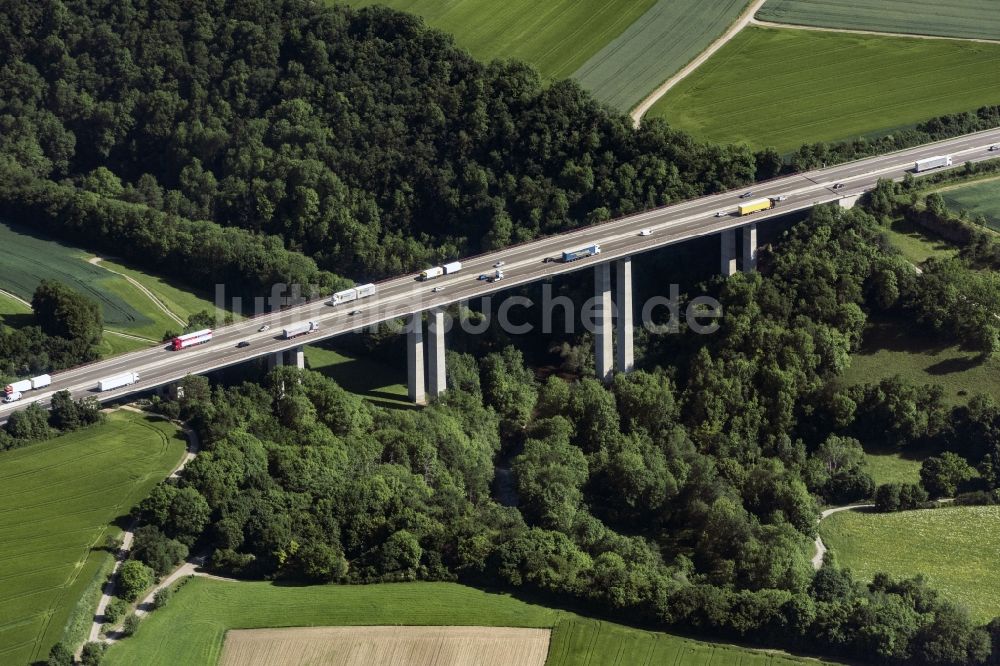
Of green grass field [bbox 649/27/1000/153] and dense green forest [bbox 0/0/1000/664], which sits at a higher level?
green grass field [bbox 649/27/1000/153]

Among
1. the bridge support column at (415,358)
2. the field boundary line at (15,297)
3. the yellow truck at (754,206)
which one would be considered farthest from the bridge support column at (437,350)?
the field boundary line at (15,297)

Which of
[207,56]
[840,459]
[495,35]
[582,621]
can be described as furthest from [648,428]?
[207,56]

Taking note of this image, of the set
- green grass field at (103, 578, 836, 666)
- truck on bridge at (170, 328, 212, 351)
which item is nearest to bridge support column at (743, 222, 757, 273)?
truck on bridge at (170, 328, 212, 351)

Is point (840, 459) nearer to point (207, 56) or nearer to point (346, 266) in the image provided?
point (346, 266)

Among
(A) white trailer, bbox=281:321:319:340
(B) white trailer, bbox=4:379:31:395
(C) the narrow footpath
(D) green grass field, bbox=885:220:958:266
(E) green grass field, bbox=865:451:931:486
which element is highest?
(D) green grass field, bbox=885:220:958:266

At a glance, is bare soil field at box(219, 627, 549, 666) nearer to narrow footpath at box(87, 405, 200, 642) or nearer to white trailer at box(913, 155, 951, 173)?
narrow footpath at box(87, 405, 200, 642)

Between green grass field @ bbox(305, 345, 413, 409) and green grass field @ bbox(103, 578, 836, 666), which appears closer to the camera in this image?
green grass field @ bbox(103, 578, 836, 666)

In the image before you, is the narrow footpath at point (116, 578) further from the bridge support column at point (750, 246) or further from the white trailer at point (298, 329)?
the bridge support column at point (750, 246)
